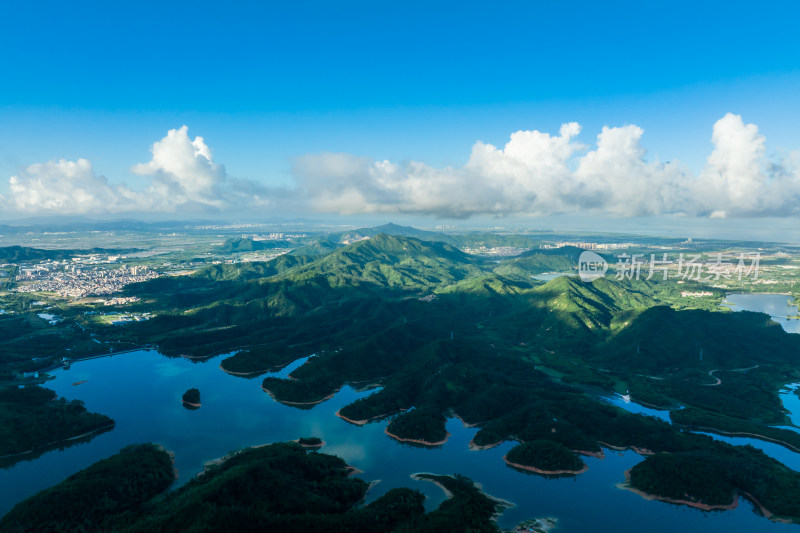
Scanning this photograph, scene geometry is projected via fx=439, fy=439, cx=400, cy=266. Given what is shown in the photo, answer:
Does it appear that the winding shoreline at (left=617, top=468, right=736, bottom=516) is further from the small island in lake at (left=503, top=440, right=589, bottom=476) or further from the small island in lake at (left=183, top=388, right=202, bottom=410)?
the small island in lake at (left=183, top=388, right=202, bottom=410)

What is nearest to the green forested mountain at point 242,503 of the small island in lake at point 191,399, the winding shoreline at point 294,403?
the small island in lake at point 191,399

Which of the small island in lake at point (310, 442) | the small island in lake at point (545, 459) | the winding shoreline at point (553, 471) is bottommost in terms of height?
the small island in lake at point (310, 442)

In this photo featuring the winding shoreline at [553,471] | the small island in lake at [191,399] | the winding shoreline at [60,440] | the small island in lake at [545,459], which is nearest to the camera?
the winding shoreline at [553,471]

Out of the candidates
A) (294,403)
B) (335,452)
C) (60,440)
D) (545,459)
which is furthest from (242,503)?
(60,440)

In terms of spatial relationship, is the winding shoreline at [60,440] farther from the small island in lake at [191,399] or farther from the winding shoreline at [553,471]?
the winding shoreline at [553,471]

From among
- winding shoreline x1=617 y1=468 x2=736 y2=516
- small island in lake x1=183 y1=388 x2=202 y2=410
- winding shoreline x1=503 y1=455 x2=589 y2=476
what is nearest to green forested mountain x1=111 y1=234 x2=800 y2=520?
winding shoreline x1=503 y1=455 x2=589 y2=476

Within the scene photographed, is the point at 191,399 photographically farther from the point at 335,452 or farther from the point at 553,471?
the point at 553,471

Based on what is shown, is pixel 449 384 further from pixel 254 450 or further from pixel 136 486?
pixel 136 486
